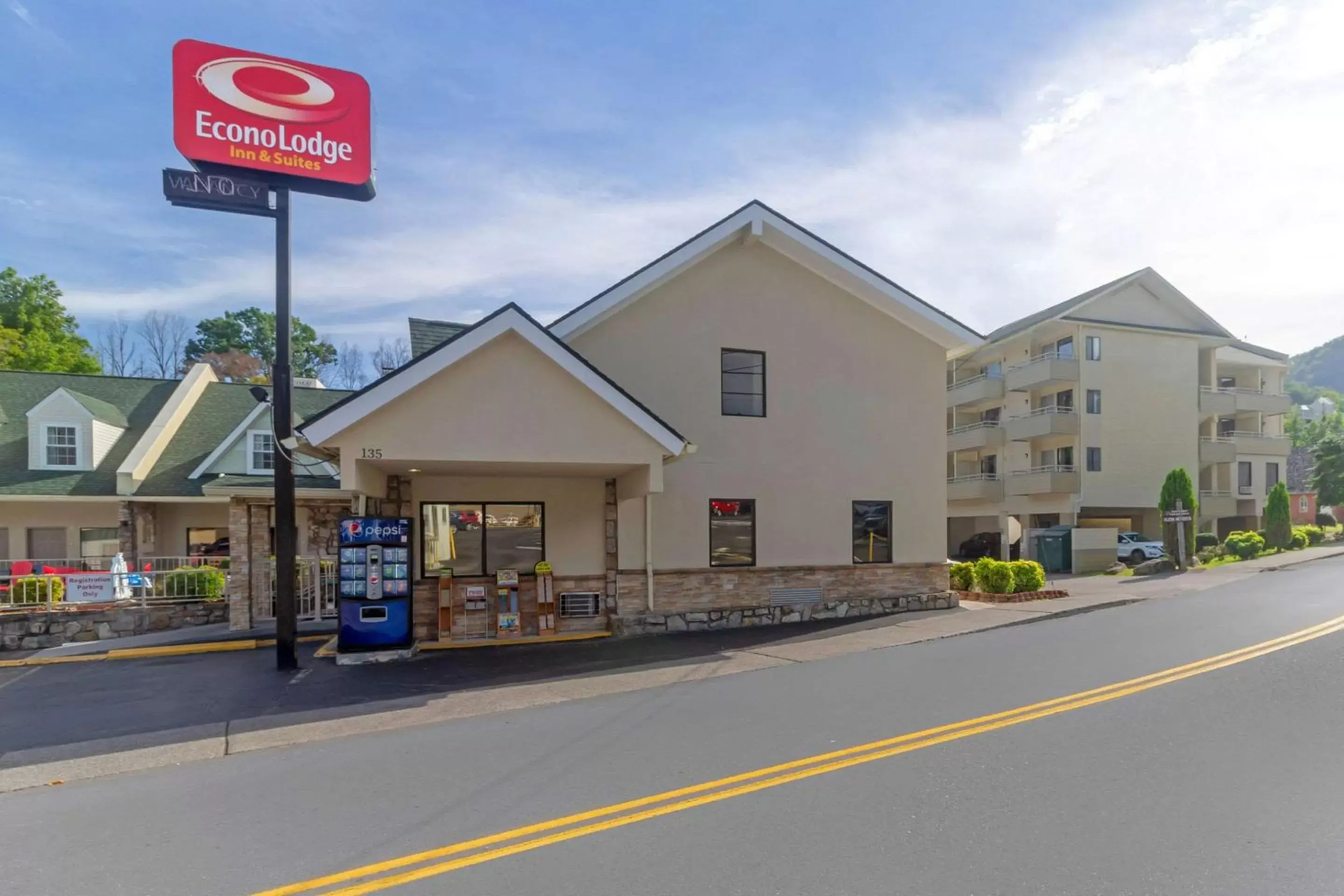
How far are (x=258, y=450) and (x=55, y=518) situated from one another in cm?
536

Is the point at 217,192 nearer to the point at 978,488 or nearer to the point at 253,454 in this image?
the point at 253,454

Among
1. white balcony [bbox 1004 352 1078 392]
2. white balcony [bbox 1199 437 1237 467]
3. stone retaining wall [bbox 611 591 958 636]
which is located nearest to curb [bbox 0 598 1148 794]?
stone retaining wall [bbox 611 591 958 636]

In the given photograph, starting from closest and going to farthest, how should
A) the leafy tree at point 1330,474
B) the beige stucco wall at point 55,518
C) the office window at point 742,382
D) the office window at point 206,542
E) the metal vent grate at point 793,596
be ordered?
the metal vent grate at point 793,596 → the office window at point 742,382 → the beige stucco wall at point 55,518 → the office window at point 206,542 → the leafy tree at point 1330,474

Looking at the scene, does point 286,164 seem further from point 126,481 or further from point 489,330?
point 126,481

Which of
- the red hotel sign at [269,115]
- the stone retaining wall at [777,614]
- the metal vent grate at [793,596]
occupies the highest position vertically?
the red hotel sign at [269,115]

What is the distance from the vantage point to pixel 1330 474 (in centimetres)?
4353

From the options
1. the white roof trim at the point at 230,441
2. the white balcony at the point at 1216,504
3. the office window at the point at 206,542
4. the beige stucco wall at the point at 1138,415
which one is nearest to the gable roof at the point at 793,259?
the white roof trim at the point at 230,441

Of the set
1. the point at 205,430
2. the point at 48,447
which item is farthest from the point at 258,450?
the point at 48,447

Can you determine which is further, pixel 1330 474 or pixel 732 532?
pixel 1330 474

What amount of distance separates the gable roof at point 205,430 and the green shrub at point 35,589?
12.1 feet

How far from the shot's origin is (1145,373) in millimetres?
35969

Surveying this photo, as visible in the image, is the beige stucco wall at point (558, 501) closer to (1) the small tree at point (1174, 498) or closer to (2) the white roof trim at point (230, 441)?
(2) the white roof trim at point (230, 441)

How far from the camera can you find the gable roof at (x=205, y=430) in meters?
19.0

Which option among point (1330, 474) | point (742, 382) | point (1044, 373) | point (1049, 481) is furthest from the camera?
point (1330, 474)
